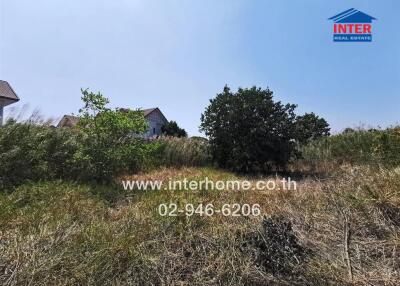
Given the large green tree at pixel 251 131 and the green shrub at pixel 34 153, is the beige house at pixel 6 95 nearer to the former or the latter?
the green shrub at pixel 34 153

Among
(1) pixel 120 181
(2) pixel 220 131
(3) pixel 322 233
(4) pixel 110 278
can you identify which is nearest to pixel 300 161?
(2) pixel 220 131

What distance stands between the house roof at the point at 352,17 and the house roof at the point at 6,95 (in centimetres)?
1107

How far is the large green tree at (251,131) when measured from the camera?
23.6 ft

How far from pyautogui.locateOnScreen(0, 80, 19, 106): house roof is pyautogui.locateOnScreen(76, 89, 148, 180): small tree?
8.07 meters

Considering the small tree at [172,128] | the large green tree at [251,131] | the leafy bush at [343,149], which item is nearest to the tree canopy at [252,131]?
the large green tree at [251,131]

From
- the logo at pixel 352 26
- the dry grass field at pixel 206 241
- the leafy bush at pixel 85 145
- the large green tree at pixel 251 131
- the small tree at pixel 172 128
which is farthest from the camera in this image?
the small tree at pixel 172 128

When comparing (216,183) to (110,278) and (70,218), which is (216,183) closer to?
(70,218)

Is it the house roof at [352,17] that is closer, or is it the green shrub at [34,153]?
the green shrub at [34,153]

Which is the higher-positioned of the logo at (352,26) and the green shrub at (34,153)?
the logo at (352,26)

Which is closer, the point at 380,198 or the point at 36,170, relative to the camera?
the point at 380,198

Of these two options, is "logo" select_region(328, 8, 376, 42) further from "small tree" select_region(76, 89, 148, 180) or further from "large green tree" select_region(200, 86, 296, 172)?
"small tree" select_region(76, 89, 148, 180)

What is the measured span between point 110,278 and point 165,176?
3.63m

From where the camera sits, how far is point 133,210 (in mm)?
3900

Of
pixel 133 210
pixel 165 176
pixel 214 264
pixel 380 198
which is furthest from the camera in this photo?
pixel 165 176
